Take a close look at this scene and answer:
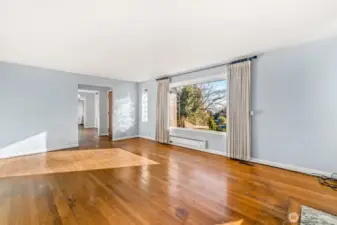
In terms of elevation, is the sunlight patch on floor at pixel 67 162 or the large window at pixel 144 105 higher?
the large window at pixel 144 105

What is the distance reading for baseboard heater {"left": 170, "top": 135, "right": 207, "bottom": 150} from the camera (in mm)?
4961

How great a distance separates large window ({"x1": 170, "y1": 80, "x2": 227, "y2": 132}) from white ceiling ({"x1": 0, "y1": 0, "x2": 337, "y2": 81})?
1.10 m

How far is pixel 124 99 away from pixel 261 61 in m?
5.00

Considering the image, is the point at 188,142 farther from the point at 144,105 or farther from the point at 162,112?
the point at 144,105

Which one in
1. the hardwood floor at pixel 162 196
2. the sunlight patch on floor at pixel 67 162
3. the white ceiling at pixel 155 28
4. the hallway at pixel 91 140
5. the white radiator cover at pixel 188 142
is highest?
the white ceiling at pixel 155 28

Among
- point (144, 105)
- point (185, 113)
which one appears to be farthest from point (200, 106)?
point (144, 105)

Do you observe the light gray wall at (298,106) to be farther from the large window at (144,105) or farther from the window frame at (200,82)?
the large window at (144,105)

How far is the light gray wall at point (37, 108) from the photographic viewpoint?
4387 millimetres

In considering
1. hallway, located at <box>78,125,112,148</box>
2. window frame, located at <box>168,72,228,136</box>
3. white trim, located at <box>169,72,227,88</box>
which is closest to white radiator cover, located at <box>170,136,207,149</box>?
window frame, located at <box>168,72,228,136</box>

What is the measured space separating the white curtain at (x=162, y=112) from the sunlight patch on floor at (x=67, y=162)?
164 cm

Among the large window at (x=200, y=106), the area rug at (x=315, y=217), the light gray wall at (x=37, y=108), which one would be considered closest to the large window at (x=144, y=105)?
the large window at (x=200, y=106)

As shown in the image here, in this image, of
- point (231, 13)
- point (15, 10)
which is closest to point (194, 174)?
point (231, 13)

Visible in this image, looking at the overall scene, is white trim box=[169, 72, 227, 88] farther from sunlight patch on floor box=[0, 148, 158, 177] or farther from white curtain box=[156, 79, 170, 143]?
sunlight patch on floor box=[0, 148, 158, 177]

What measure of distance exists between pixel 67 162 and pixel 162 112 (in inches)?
128
